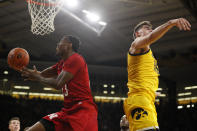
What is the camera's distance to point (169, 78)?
54.5 ft

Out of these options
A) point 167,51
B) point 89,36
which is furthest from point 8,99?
point 167,51

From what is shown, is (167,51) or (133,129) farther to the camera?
(167,51)

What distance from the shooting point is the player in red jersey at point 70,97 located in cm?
325

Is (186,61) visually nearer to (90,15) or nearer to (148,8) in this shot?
(148,8)

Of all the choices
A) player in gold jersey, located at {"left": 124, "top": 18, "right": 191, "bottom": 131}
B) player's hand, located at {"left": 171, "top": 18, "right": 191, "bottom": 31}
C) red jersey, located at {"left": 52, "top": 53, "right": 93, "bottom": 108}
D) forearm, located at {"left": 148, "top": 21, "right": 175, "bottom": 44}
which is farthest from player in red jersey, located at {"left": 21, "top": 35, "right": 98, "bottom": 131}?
player's hand, located at {"left": 171, "top": 18, "right": 191, "bottom": 31}

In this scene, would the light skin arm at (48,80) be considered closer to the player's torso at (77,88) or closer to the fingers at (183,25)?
the player's torso at (77,88)

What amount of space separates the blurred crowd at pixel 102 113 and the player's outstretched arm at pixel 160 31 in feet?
36.2

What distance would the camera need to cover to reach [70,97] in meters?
3.43

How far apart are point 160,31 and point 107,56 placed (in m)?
11.8

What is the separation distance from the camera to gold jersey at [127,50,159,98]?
3.32 m

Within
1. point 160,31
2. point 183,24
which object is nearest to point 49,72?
point 160,31

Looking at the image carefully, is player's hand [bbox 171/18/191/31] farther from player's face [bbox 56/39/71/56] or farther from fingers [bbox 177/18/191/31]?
player's face [bbox 56/39/71/56]

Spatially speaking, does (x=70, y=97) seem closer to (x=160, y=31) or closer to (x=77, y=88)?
(x=77, y=88)

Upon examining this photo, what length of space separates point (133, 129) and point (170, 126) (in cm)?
1221
